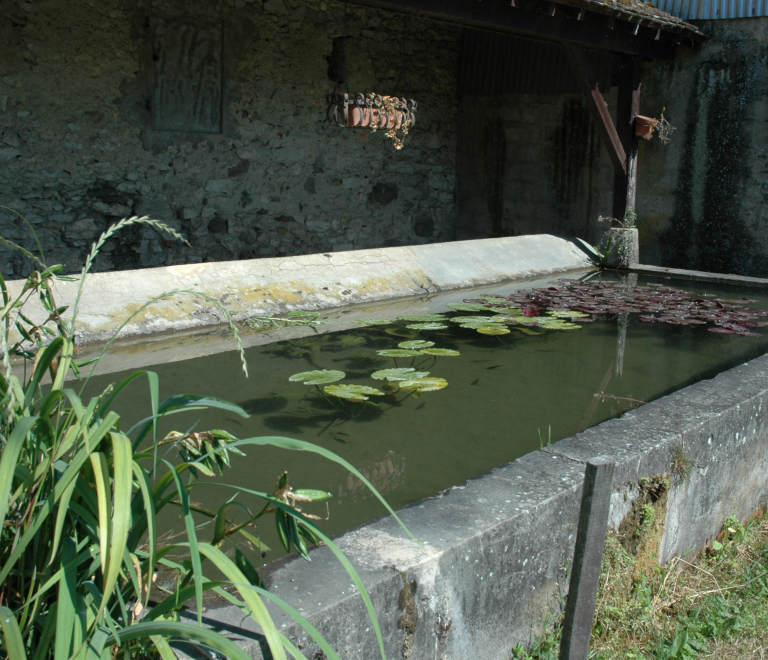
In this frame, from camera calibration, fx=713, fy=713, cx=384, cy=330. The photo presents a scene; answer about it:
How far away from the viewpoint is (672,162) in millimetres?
6992

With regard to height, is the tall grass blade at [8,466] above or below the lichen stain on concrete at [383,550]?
above

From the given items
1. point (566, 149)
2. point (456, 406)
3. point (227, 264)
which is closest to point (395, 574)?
point (456, 406)

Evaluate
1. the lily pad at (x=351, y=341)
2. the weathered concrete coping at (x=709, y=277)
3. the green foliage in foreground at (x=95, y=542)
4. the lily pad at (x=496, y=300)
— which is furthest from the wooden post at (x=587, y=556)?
the weathered concrete coping at (x=709, y=277)

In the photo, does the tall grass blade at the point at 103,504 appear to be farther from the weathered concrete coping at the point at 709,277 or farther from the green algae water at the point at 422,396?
the weathered concrete coping at the point at 709,277

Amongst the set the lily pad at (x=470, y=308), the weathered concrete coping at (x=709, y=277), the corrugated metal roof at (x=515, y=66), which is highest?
the corrugated metal roof at (x=515, y=66)

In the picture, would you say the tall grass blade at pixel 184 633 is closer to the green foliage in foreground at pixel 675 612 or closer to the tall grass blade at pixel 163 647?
the tall grass blade at pixel 163 647

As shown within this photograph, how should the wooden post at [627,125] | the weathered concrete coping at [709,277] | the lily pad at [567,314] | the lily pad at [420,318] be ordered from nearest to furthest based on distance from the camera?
the lily pad at [420,318] < the lily pad at [567,314] < the weathered concrete coping at [709,277] < the wooden post at [627,125]

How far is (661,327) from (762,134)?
11.9ft

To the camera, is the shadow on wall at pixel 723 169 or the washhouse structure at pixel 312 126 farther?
the shadow on wall at pixel 723 169

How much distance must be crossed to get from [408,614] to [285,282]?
2777mm

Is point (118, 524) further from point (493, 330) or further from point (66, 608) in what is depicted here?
point (493, 330)

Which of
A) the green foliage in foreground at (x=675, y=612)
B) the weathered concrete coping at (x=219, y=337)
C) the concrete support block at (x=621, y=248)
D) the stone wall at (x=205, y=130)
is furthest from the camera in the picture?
the concrete support block at (x=621, y=248)

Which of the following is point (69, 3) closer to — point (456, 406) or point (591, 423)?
point (456, 406)

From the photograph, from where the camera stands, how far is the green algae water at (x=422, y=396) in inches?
78.4
